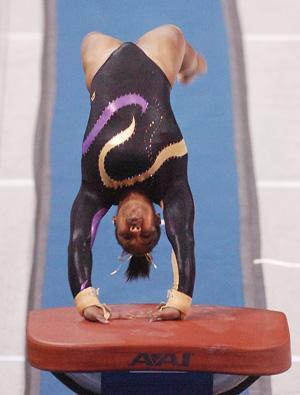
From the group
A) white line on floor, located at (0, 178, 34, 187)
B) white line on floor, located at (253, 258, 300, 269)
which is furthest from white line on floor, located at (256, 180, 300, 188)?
white line on floor, located at (0, 178, 34, 187)

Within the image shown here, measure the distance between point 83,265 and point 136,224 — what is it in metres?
0.20

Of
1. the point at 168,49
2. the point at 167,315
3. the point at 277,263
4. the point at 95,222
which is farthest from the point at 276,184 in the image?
the point at 167,315

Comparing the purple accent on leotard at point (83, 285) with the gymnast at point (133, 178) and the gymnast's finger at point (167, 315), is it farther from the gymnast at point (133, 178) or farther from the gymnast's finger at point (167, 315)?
the gymnast's finger at point (167, 315)

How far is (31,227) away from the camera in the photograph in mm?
4227

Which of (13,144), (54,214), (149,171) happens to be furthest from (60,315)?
(13,144)

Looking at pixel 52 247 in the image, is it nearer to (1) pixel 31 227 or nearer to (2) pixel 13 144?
(1) pixel 31 227

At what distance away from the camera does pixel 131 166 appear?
3.20 meters

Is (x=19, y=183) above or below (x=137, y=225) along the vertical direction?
above

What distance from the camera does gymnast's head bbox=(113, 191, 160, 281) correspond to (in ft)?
9.74

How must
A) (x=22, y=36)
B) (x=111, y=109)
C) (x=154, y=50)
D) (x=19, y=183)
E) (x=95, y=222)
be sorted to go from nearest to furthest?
(x=95, y=222), (x=111, y=109), (x=154, y=50), (x=19, y=183), (x=22, y=36)

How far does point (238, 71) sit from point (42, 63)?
892mm

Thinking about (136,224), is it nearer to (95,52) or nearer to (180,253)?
(180,253)

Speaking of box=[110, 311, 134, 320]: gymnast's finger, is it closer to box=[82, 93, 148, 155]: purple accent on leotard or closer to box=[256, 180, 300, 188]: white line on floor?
box=[82, 93, 148, 155]: purple accent on leotard

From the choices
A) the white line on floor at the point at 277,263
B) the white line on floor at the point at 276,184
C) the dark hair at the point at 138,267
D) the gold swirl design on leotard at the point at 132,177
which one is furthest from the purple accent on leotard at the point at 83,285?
the white line on floor at the point at 276,184
